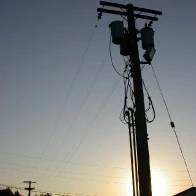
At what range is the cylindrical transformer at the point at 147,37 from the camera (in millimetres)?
12571

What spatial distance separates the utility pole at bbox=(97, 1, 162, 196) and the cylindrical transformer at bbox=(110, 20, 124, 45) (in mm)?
336

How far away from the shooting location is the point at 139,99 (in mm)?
11336

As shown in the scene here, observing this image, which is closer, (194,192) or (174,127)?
(174,127)

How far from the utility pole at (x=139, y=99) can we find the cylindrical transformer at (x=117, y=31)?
0.34 meters

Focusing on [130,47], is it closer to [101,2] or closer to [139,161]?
[101,2]

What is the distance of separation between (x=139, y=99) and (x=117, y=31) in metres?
2.74

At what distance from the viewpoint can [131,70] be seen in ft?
39.5

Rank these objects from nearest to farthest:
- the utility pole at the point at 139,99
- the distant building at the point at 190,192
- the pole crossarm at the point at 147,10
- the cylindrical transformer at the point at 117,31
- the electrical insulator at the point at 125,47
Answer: the utility pole at the point at 139,99
the cylindrical transformer at the point at 117,31
the electrical insulator at the point at 125,47
the pole crossarm at the point at 147,10
the distant building at the point at 190,192

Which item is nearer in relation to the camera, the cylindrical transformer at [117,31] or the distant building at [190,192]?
the cylindrical transformer at [117,31]

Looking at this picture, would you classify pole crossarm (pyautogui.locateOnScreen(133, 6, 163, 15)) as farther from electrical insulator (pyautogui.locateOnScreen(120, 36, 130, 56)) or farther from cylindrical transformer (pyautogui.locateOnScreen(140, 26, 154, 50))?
electrical insulator (pyautogui.locateOnScreen(120, 36, 130, 56))

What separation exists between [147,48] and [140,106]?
8.30 ft

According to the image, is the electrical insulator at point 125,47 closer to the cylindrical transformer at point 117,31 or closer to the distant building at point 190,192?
the cylindrical transformer at point 117,31

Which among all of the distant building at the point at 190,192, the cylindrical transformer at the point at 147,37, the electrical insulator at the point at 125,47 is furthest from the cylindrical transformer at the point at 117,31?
the distant building at the point at 190,192

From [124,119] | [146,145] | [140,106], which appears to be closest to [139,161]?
[146,145]
